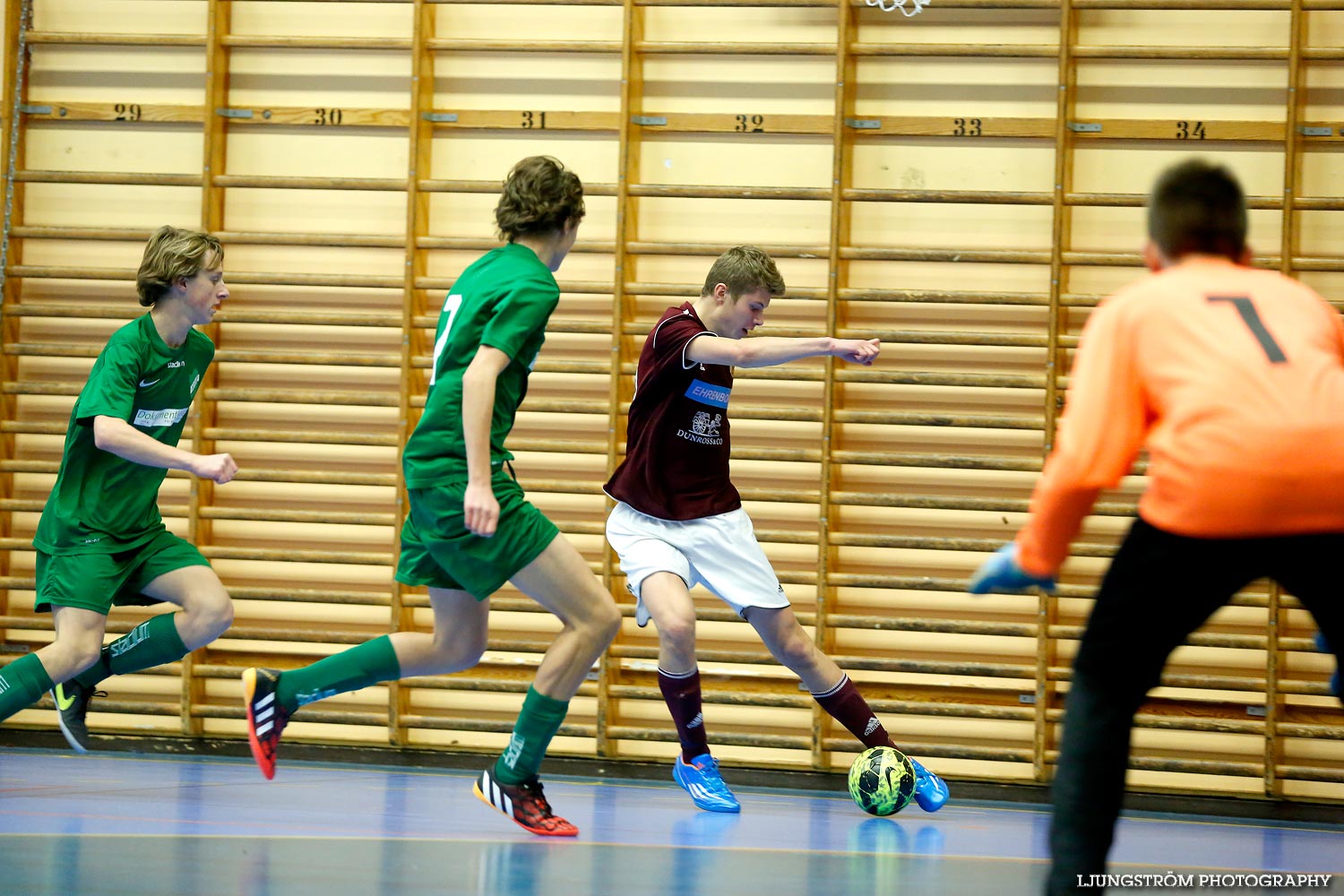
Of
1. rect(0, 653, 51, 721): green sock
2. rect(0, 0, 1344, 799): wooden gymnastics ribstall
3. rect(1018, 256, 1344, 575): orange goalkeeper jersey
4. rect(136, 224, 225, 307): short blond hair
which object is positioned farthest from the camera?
rect(0, 0, 1344, 799): wooden gymnastics ribstall

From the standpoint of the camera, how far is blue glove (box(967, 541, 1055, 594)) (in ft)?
6.78

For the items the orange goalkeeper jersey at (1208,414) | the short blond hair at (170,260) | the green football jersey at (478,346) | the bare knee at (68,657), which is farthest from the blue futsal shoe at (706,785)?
the orange goalkeeper jersey at (1208,414)

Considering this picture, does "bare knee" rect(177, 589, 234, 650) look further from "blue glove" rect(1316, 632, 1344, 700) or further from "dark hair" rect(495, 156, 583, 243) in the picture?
"blue glove" rect(1316, 632, 1344, 700)

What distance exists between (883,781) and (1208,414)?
231cm

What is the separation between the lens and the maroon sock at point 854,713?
4121mm

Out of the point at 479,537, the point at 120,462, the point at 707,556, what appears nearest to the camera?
the point at 479,537

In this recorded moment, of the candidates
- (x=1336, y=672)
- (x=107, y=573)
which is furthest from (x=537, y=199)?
(x=1336, y=672)

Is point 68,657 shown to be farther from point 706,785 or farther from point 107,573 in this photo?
point 706,785

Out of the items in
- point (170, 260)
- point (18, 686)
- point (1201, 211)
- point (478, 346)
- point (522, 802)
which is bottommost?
point (522, 802)

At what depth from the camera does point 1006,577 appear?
6.84ft

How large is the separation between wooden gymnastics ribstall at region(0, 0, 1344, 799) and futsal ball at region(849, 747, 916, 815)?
4.54 feet

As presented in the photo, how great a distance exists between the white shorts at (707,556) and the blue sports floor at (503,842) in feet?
2.18

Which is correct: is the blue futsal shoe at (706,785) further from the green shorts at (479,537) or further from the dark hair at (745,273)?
the dark hair at (745,273)

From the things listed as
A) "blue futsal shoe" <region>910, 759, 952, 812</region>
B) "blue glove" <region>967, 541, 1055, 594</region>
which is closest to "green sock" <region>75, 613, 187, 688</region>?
"blue futsal shoe" <region>910, 759, 952, 812</region>
